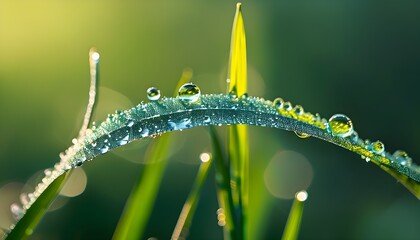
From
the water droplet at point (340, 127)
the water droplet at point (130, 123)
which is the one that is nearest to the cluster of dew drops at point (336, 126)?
the water droplet at point (340, 127)

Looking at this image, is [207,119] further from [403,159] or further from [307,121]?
[403,159]

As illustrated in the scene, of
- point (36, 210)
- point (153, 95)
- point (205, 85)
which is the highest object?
point (205, 85)

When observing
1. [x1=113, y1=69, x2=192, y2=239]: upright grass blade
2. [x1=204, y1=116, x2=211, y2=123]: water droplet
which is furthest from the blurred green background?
[x1=204, y1=116, x2=211, y2=123]: water droplet

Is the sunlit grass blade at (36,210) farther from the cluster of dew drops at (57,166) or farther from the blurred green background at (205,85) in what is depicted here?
the blurred green background at (205,85)

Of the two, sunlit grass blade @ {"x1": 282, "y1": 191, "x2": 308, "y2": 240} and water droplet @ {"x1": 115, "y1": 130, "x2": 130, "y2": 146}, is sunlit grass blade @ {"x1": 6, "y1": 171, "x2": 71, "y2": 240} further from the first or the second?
sunlit grass blade @ {"x1": 282, "y1": 191, "x2": 308, "y2": 240}

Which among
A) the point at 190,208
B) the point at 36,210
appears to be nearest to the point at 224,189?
the point at 190,208

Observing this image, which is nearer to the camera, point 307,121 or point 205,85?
point 307,121

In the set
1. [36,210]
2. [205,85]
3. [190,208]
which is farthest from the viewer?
[205,85]
